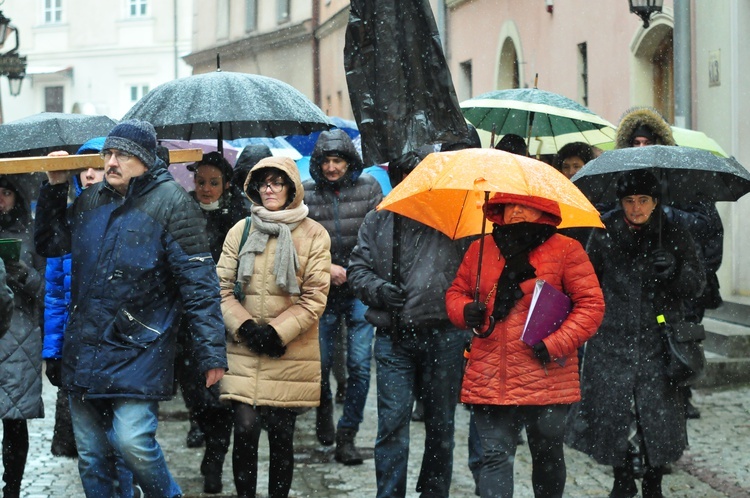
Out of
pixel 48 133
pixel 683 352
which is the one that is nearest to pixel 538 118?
pixel 683 352

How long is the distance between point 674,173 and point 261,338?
231 centimetres

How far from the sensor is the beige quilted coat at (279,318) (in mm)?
7113

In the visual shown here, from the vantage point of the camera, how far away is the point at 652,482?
23.7ft

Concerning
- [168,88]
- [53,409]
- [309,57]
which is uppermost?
[309,57]

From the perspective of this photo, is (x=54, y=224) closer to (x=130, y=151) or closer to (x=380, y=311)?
(x=130, y=151)

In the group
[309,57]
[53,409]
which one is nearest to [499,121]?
[53,409]

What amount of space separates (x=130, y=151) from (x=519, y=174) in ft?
5.49

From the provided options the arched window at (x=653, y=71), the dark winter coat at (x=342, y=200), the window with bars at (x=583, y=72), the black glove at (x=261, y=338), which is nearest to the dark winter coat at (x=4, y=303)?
the black glove at (x=261, y=338)

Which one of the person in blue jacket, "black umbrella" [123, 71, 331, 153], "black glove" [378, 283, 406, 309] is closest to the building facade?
"black umbrella" [123, 71, 331, 153]

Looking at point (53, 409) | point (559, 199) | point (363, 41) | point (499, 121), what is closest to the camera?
point (559, 199)

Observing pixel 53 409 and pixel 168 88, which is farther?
pixel 53 409

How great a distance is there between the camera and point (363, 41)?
690 centimetres

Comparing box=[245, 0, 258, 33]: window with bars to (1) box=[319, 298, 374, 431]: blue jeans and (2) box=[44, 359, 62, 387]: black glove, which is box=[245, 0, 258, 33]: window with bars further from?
(2) box=[44, 359, 62, 387]: black glove

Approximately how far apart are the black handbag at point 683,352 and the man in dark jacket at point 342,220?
2341 millimetres
